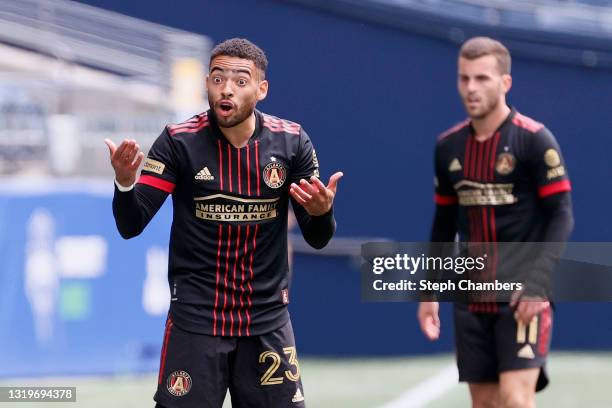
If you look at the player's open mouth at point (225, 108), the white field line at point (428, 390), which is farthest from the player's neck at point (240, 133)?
the white field line at point (428, 390)

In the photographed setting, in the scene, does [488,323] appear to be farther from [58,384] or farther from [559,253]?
[58,384]

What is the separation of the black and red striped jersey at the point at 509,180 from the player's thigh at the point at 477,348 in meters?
0.41

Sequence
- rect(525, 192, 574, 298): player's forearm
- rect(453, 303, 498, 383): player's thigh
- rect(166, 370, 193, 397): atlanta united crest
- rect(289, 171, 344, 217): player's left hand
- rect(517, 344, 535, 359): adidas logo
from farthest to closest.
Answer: rect(453, 303, 498, 383): player's thigh
rect(517, 344, 535, 359): adidas logo
rect(525, 192, 574, 298): player's forearm
rect(166, 370, 193, 397): atlanta united crest
rect(289, 171, 344, 217): player's left hand

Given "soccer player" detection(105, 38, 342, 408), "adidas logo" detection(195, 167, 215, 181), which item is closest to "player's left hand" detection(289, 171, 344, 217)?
"soccer player" detection(105, 38, 342, 408)

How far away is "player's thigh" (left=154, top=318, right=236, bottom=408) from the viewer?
5.49 m

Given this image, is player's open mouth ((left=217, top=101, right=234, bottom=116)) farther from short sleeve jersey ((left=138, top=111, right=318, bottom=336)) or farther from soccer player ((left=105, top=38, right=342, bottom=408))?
short sleeve jersey ((left=138, top=111, right=318, bottom=336))

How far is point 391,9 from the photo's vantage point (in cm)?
1130

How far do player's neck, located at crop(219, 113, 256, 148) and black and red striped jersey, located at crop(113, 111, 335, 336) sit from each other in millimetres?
27

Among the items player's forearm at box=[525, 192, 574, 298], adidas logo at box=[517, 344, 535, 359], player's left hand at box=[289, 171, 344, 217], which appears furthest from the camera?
adidas logo at box=[517, 344, 535, 359]

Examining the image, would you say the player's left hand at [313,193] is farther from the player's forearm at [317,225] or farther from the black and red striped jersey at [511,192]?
the black and red striped jersey at [511,192]

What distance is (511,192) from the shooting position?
6844 millimetres

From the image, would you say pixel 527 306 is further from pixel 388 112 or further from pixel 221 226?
pixel 388 112

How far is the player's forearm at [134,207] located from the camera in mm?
5297

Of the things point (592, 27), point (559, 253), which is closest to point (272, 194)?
point (559, 253)
